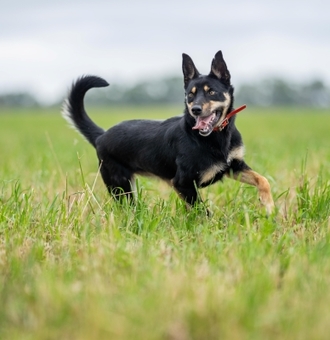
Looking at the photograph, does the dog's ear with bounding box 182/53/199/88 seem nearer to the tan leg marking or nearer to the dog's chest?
the dog's chest

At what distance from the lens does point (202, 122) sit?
5.17 meters

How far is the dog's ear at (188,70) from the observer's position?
18.1ft

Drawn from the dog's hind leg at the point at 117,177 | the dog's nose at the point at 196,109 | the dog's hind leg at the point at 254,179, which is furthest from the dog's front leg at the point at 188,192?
the dog's hind leg at the point at 117,177

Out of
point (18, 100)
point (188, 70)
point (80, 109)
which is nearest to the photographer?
point (188, 70)

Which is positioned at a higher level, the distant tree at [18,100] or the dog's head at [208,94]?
the dog's head at [208,94]

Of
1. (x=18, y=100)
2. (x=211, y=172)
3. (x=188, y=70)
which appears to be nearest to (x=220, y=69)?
(x=188, y=70)

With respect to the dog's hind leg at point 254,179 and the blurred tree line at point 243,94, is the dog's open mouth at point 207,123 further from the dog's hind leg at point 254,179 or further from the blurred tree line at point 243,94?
the blurred tree line at point 243,94

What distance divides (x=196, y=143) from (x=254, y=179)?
1.96ft

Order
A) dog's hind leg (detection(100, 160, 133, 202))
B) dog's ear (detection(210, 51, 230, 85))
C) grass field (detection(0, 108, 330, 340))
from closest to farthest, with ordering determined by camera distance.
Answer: grass field (detection(0, 108, 330, 340)), dog's ear (detection(210, 51, 230, 85)), dog's hind leg (detection(100, 160, 133, 202))

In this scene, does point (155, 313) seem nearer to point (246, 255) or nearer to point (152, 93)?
point (246, 255)

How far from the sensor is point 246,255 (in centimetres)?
356

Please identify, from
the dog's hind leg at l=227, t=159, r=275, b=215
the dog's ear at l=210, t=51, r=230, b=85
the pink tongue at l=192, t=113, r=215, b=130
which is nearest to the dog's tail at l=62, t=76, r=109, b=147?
the dog's ear at l=210, t=51, r=230, b=85

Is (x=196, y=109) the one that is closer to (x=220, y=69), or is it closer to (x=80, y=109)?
(x=220, y=69)

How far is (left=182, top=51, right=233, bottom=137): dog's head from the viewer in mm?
5125
